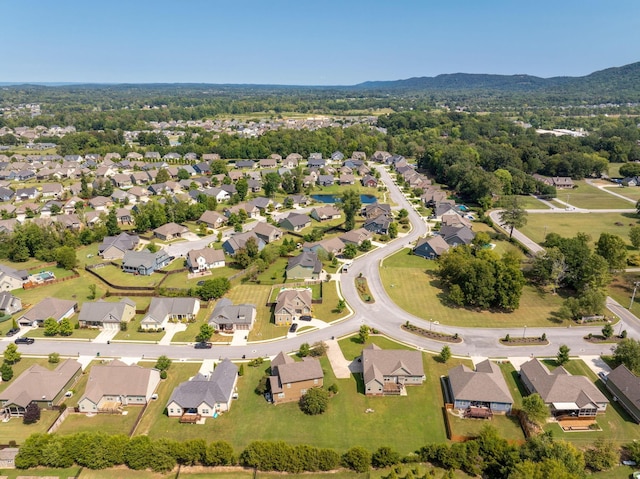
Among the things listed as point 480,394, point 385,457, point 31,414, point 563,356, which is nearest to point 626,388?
point 563,356

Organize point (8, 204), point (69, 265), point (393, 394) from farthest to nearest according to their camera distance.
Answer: point (8, 204) < point (69, 265) < point (393, 394)

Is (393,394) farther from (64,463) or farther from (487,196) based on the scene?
(487,196)

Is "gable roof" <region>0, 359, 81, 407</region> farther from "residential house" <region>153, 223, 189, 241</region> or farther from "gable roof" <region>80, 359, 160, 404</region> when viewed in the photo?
"residential house" <region>153, 223, 189, 241</region>

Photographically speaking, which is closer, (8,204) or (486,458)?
(486,458)

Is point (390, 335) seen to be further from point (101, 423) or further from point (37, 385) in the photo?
point (37, 385)

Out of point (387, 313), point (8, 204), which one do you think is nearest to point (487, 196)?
point (387, 313)

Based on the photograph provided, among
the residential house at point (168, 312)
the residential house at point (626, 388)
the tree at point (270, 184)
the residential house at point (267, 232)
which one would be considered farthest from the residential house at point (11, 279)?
the residential house at point (626, 388)

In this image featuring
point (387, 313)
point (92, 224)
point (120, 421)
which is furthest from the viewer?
point (92, 224)

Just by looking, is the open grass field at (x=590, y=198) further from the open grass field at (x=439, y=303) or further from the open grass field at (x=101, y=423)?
the open grass field at (x=101, y=423)
